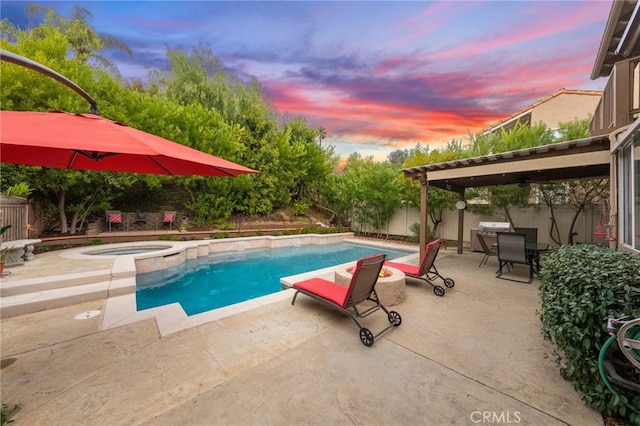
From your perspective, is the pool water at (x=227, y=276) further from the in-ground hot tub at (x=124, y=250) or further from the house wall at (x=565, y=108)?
the house wall at (x=565, y=108)

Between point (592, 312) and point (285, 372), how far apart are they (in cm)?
258

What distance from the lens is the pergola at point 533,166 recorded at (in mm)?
4520

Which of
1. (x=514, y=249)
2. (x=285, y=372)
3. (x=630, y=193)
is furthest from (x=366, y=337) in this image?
(x=514, y=249)

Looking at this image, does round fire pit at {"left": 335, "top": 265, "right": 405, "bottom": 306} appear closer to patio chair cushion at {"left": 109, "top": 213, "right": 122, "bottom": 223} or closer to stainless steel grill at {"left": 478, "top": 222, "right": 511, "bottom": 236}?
stainless steel grill at {"left": 478, "top": 222, "right": 511, "bottom": 236}

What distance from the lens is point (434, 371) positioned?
234cm

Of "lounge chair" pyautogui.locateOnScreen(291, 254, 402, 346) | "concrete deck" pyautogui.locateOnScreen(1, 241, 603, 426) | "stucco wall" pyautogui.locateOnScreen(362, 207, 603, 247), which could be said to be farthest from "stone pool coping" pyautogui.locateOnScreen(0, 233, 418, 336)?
"stucco wall" pyautogui.locateOnScreen(362, 207, 603, 247)

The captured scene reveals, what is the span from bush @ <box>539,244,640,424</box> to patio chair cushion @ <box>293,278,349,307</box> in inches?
82.8

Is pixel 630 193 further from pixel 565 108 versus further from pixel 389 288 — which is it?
pixel 565 108

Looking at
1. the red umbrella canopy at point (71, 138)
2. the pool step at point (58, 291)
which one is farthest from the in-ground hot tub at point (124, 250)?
the red umbrella canopy at point (71, 138)

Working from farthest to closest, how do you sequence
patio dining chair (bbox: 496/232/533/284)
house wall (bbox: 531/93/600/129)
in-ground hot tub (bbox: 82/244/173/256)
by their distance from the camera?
1. house wall (bbox: 531/93/600/129)
2. in-ground hot tub (bbox: 82/244/173/256)
3. patio dining chair (bbox: 496/232/533/284)

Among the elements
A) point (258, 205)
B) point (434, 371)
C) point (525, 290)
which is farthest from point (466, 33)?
point (258, 205)

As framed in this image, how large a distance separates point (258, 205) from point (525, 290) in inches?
526

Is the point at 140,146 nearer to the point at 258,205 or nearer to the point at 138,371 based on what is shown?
Answer: the point at 138,371

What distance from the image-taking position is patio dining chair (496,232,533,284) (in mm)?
5363
